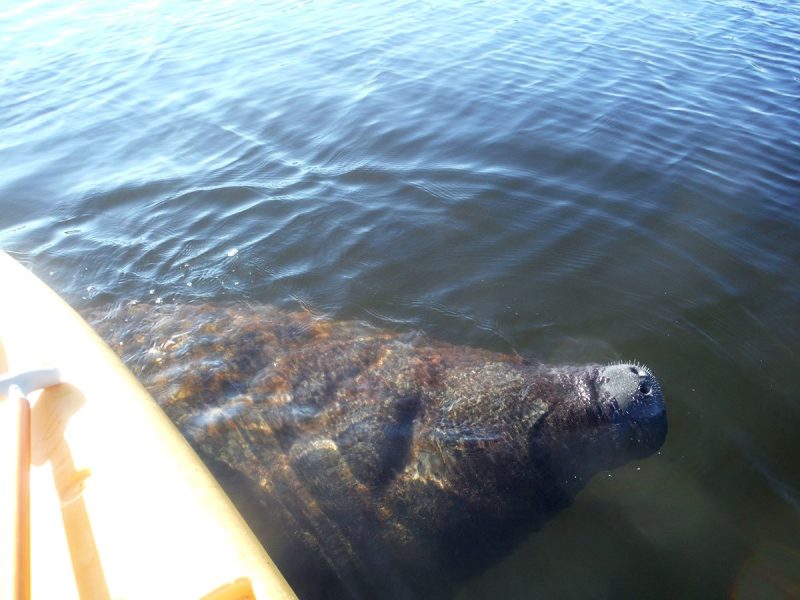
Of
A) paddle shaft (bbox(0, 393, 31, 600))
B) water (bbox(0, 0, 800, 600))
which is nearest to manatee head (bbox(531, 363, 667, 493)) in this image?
water (bbox(0, 0, 800, 600))

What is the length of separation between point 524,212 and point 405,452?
14.2ft

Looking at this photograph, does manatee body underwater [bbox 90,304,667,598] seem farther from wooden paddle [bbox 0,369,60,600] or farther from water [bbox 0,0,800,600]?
wooden paddle [bbox 0,369,60,600]

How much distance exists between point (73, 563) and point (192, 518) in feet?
1.92

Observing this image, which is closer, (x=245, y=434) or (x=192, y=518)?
(x=192, y=518)

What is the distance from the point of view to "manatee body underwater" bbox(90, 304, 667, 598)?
357 cm

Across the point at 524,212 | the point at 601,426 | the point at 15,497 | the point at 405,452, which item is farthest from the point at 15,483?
the point at 524,212

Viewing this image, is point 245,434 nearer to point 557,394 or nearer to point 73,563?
point 73,563

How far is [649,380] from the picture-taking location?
3762mm

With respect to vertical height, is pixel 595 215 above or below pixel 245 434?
below

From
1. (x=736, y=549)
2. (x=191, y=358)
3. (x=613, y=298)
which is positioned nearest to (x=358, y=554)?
(x=191, y=358)

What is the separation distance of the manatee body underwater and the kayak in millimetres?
540

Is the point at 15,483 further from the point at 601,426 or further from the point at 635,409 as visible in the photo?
the point at 635,409

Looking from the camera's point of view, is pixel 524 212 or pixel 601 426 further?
pixel 524 212

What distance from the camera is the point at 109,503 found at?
Answer: 3.12 m
